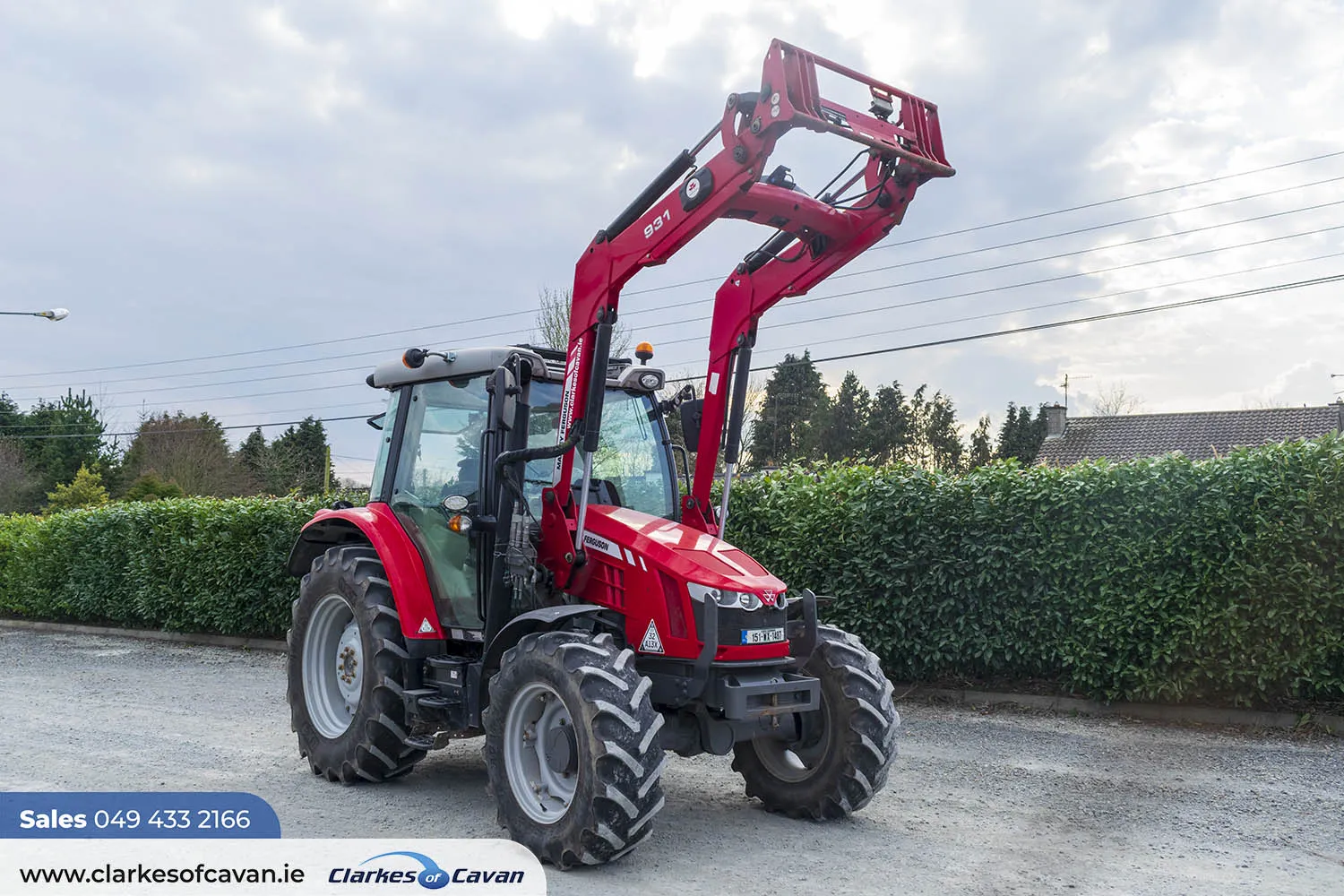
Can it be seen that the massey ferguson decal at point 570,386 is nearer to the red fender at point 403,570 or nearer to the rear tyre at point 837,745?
the red fender at point 403,570

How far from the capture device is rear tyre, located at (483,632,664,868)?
4320 millimetres

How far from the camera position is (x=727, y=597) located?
4.82 meters

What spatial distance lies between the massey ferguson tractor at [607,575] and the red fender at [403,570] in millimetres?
15

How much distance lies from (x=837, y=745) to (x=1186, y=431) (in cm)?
2858

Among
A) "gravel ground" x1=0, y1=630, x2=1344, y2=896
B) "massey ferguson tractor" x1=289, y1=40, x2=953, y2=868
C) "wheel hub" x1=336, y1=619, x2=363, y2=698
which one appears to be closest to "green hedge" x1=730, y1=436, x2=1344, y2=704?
"gravel ground" x1=0, y1=630, x2=1344, y2=896

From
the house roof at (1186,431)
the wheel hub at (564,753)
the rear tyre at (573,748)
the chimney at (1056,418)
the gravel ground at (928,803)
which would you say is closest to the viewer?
the rear tyre at (573,748)

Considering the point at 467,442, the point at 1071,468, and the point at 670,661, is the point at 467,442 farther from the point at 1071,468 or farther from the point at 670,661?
the point at 1071,468

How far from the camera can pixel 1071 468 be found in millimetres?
8828

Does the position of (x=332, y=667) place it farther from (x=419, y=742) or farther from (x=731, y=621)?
(x=731, y=621)

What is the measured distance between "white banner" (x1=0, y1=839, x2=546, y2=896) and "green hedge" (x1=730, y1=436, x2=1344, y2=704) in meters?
5.23

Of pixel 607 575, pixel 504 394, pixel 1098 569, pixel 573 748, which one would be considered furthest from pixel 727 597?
pixel 1098 569

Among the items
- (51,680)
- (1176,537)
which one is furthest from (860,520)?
(51,680)

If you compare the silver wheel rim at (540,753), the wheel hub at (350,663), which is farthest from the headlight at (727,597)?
the wheel hub at (350,663)

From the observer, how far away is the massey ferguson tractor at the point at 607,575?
4656 millimetres
